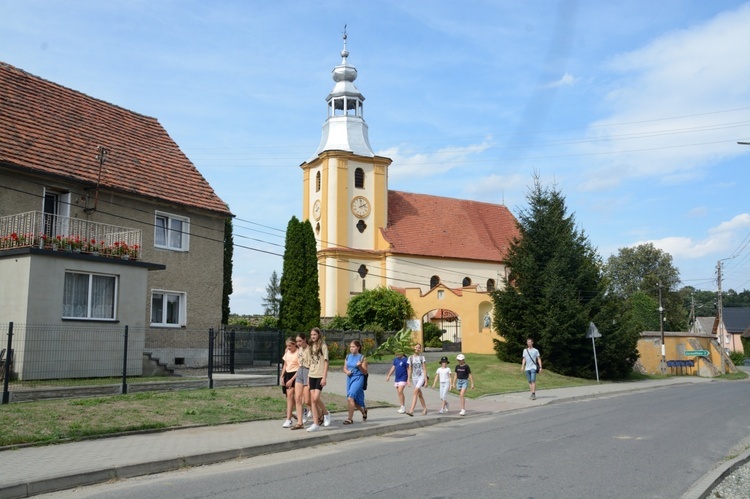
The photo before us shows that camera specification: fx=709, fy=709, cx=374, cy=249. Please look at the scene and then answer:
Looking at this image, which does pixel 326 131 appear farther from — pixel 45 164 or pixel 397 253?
pixel 45 164

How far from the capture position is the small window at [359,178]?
5356cm

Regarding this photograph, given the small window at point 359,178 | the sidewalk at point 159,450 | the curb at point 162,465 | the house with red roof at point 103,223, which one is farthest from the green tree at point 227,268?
the small window at point 359,178

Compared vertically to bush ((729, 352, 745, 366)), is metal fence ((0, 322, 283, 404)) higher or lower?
higher

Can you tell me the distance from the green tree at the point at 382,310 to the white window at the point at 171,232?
2066 cm

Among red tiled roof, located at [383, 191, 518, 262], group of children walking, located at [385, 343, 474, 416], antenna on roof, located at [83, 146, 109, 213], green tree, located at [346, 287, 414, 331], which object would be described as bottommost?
group of children walking, located at [385, 343, 474, 416]

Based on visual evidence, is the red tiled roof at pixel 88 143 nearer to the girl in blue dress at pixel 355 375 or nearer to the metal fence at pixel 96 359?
the metal fence at pixel 96 359

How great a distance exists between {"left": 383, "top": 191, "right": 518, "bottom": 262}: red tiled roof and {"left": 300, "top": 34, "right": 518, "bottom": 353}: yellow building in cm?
9

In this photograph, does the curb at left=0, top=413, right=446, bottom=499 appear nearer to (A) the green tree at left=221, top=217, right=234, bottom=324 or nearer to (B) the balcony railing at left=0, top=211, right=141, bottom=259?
(B) the balcony railing at left=0, top=211, right=141, bottom=259

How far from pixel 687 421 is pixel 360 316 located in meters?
31.8

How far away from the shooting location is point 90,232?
2192cm

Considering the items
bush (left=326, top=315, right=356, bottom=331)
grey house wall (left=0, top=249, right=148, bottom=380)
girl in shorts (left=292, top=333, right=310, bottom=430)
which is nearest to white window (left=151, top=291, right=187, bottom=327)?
grey house wall (left=0, top=249, right=148, bottom=380)

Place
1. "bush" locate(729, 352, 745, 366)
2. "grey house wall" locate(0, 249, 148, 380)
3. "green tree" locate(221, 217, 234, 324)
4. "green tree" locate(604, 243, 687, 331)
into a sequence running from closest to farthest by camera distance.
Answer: "grey house wall" locate(0, 249, 148, 380) → "green tree" locate(221, 217, 234, 324) → "bush" locate(729, 352, 745, 366) → "green tree" locate(604, 243, 687, 331)

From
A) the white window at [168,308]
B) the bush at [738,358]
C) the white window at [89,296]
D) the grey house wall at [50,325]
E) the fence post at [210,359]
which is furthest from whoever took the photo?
the bush at [738,358]

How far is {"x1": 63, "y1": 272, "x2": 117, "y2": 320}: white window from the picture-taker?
18938 millimetres
